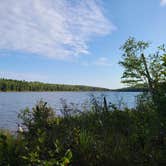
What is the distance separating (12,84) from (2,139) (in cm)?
16202

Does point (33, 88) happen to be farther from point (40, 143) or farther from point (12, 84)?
point (40, 143)

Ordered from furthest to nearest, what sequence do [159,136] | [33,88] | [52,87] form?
[52,87], [33,88], [159,136]

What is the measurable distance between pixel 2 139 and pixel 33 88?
171m

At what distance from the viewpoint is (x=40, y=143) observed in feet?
15.6

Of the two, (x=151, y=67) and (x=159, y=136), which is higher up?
(x=151, y=67)

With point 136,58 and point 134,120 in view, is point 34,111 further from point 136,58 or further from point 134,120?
point 136,58

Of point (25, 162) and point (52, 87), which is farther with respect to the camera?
point (52, 87)

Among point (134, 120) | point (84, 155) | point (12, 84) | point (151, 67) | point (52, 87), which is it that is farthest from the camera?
point (52, 87)

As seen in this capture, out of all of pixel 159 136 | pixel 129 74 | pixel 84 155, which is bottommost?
pixel 84 155

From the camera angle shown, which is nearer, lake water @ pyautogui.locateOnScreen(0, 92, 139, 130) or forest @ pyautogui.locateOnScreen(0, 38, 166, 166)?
forest @ pyautogui.locateOnScreen(0, 38, 166, 166)

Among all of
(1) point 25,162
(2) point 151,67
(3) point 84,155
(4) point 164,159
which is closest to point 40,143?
(1) point 25,162

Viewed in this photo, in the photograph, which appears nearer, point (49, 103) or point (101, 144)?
point (101, 144)

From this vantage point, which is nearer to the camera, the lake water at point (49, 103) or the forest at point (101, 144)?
the forest at point (101, 144)

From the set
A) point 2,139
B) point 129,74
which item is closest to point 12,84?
point 129,74
